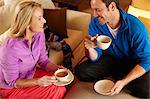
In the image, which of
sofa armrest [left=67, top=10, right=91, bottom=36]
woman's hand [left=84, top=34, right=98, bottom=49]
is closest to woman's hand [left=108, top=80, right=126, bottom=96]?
woman's hand [left=84, top=34, right=98, bottom=49]

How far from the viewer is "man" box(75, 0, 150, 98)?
1794 mm

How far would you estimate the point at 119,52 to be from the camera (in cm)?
198

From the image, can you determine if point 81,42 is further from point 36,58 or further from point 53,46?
point 36,58

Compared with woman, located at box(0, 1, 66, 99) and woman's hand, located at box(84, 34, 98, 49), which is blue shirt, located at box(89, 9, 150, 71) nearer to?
woman's hand, located at box(84, 34, 98, 49)

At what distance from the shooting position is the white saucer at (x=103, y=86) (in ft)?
5.98

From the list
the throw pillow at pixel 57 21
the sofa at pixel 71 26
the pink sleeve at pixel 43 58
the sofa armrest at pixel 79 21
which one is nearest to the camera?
the pink sleeve at pixel 43 58

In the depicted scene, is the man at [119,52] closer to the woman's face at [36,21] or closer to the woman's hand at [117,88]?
the woman's hand at [117,88]

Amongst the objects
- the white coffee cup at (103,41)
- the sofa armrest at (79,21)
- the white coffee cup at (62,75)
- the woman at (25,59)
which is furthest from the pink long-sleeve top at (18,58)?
the sofa armrest at (79,21)

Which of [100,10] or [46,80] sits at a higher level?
[100,10]

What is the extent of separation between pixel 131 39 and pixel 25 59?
745 millimetres

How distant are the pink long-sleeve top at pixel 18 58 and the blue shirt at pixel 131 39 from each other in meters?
0.44

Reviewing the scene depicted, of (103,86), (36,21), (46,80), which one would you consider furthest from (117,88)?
(36,21)

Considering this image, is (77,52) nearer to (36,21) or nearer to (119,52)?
(119,52)

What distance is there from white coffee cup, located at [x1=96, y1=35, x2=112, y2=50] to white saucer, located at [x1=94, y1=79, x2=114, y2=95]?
0.28 metres
